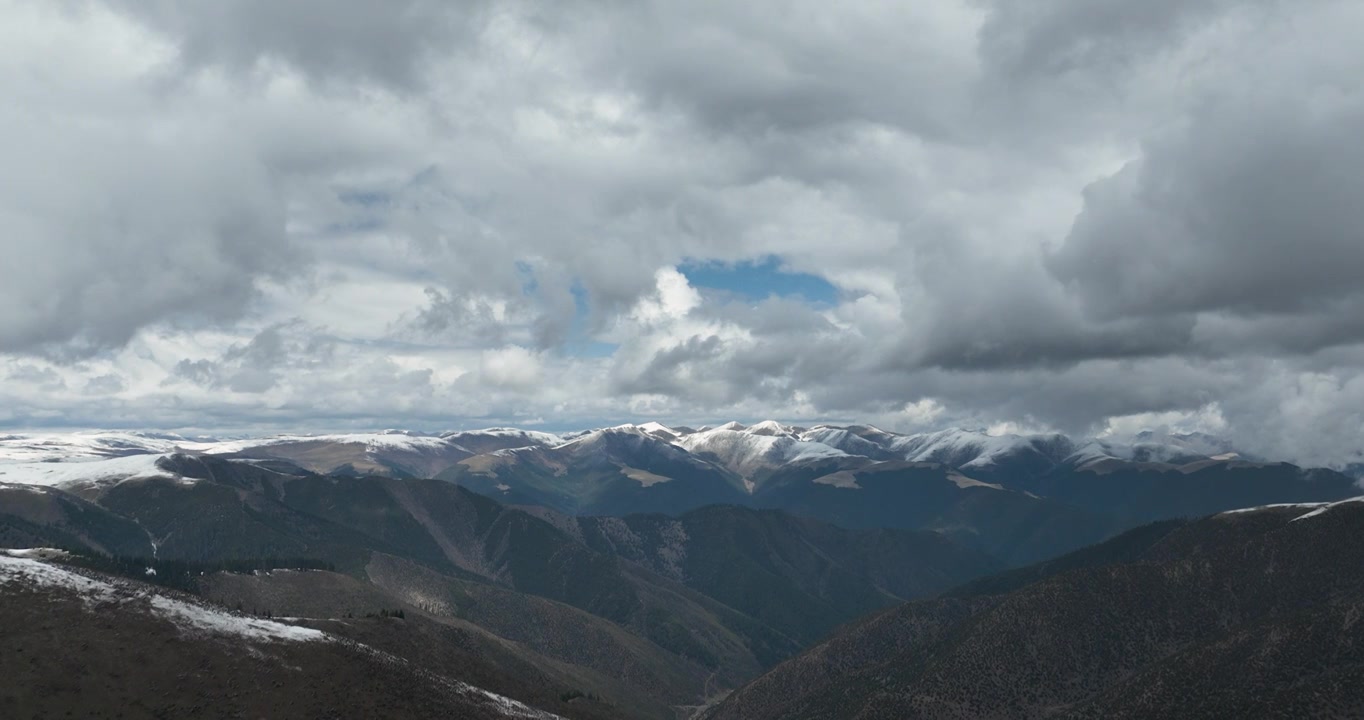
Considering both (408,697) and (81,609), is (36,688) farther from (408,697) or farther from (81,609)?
(408,697)

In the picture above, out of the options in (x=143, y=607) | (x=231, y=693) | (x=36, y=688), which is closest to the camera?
(x=36, y=688)

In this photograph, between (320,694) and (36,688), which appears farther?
(320,694)

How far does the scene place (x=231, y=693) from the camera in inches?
6949

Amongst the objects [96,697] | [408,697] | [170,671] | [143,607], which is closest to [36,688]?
[96,697]

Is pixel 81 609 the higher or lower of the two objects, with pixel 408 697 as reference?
higher

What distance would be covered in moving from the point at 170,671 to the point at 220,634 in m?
20.0

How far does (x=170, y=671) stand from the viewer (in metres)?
178

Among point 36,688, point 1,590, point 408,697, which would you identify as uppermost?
point 1,590

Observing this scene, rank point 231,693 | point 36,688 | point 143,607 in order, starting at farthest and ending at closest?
point 143,607 < point 231,693 < point 36,688

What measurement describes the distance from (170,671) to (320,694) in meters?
28.7

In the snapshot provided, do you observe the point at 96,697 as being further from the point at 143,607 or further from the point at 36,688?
the point at 143,607

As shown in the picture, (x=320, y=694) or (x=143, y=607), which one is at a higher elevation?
(x=143, y=607)

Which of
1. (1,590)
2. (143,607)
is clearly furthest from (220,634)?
(1,590)

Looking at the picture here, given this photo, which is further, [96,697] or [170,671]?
[170,671]
